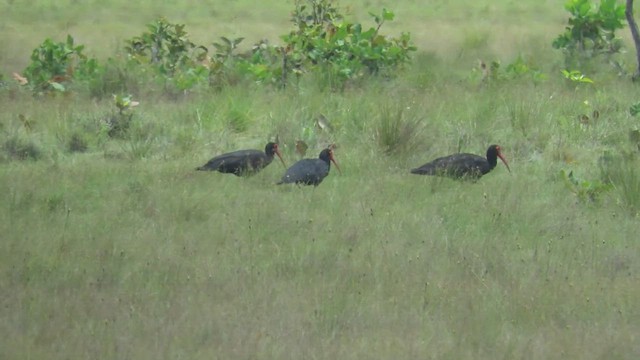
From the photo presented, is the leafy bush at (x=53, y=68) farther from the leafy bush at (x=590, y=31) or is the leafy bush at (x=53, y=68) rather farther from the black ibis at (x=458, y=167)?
the leafy bush at (x=590, y=31)

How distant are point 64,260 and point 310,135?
11.6 ft

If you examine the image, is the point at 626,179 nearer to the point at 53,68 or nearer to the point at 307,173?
the point at 307,173

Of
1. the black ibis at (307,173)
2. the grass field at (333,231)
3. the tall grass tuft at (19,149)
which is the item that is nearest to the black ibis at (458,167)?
the grass field at (333,231)

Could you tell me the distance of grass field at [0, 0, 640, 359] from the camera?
203 inches

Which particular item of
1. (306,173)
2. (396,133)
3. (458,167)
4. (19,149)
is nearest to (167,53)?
(19,149)

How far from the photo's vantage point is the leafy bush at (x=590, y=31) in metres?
12.5

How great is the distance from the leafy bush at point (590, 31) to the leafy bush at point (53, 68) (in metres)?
4.78

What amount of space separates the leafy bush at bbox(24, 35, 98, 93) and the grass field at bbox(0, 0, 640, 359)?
0.88 ft

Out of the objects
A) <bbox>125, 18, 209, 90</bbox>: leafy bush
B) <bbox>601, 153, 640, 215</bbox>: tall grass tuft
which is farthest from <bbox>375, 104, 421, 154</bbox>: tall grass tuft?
<bbox>125, 18, 209, 90</bbox>: leafy bush

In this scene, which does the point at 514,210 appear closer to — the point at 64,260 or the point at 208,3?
the point at 64,260

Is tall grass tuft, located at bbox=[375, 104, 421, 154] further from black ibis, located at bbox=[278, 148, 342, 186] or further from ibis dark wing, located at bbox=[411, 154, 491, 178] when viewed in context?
black ibis, located at bbox=[278, 148, 342, 186]

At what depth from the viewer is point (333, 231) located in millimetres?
6777

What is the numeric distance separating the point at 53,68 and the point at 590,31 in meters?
5.40

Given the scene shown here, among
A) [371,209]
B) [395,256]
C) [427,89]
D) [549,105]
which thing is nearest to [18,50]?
[427,89]
